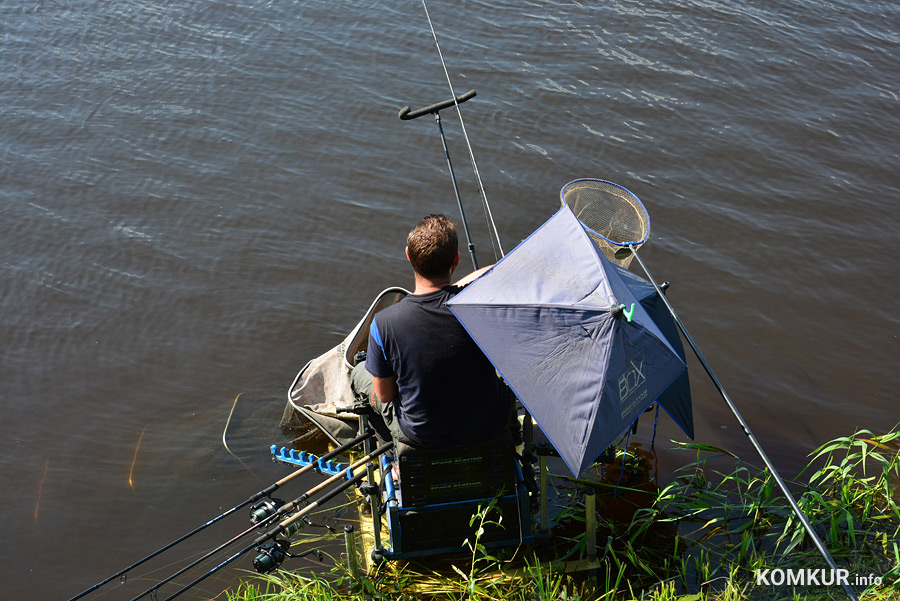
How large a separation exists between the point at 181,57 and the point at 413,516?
7443mm

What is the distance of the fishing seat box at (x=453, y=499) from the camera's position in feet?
11.2

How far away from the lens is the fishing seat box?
3.41 metres

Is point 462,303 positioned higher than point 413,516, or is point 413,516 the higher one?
point 462,303

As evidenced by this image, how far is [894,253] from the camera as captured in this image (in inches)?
267

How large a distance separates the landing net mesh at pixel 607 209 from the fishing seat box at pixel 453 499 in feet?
6.87

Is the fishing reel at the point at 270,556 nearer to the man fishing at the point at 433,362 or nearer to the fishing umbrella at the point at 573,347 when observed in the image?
the man fishing at the point at 433,362

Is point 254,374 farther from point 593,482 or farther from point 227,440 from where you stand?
point 593,482

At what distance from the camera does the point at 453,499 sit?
351 centimetres

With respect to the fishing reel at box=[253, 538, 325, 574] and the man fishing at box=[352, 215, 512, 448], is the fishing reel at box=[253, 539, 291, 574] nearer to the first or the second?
the fishing reel at box=[253, 538, 325, 574]

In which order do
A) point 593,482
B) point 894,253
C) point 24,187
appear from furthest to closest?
point 24,187, point 894,253, point 593,482

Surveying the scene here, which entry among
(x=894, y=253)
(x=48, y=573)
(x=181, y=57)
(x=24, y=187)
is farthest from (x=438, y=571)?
(x=181, y=57)

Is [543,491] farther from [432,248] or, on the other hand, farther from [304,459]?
[304,459]

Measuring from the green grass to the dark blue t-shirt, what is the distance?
1.48 feet

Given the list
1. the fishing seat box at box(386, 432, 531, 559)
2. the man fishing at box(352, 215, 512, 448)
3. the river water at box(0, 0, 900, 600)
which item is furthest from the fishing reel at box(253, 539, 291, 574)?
the river water at box(0, 0, 900, 600)
